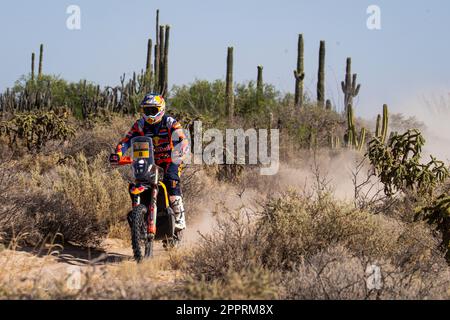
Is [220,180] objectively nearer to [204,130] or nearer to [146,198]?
[204,130]

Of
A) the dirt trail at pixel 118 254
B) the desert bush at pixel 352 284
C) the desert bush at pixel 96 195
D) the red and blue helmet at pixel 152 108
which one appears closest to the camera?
the desert bush at pixel 352 284

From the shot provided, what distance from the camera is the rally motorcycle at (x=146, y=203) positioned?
734 centimetres

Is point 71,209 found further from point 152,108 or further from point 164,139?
point 152,108

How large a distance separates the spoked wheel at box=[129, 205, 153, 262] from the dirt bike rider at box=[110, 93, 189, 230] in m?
0.55

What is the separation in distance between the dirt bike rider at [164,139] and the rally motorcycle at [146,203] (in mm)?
128

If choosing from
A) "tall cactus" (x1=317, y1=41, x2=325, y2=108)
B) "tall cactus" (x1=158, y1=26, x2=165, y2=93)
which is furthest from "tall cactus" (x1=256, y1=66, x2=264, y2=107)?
"tall cactus" (x1=158, y1=26, x2=165, y2=93)

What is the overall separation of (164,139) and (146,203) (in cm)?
76

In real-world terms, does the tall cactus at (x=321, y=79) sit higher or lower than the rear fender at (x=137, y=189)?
higher

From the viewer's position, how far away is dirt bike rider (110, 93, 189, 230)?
A: 7.82 m

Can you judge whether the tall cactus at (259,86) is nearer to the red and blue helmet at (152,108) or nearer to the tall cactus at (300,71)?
the tall cactus at (300,71)

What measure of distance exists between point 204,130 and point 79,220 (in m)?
6.32

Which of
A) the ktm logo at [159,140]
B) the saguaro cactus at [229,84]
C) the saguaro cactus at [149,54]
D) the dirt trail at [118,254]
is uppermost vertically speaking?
the saguaro cactus at [149,54]

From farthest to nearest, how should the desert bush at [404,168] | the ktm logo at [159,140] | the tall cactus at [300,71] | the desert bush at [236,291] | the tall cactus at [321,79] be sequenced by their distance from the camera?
the tall cactus at [321,79] → the tall cactus at [300,71] → the desert bush at [404,168] → the ktm logo at [159,140] → the desert bush at [236,291]

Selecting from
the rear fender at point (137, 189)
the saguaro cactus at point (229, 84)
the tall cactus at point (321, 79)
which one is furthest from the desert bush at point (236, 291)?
the tall cactus at point (321, 79)
